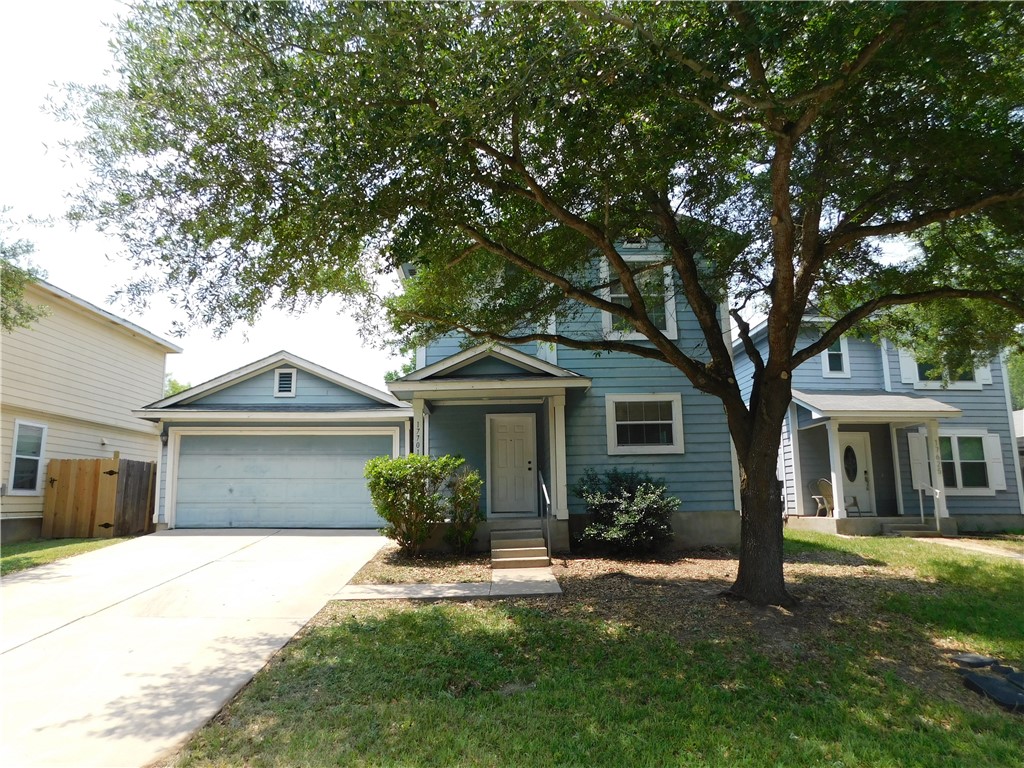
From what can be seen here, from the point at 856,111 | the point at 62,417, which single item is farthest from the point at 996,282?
the point at 62,417

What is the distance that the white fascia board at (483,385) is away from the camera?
1172cm

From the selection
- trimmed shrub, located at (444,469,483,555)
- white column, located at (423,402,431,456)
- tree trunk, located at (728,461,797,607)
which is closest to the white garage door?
white column, located at (423,402,431,456)

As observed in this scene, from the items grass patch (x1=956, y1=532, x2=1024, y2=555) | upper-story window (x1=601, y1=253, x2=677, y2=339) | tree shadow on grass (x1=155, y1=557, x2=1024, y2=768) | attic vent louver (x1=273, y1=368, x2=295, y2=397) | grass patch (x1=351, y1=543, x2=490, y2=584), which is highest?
upper-story window (x1=601, y1=253, x2=677, y2=339)

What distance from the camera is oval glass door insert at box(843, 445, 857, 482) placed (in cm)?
1639

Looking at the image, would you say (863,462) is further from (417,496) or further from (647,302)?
(417,496)

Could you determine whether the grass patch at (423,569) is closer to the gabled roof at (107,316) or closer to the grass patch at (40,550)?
the grass patch at (40,550)

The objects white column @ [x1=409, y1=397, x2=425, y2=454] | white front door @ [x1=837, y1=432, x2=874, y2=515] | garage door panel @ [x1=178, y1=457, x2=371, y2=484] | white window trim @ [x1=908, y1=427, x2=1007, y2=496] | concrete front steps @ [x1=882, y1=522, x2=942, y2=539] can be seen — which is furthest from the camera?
white window trim @ [x1=908, y1=427, x2=1007, y2=496]

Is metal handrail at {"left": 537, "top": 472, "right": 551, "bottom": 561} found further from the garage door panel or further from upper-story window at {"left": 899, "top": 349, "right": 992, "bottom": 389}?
upper-story window at {"left": 899, "top": 349, "right": 992, "bottom": 389}

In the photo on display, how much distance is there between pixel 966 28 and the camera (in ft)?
18.7

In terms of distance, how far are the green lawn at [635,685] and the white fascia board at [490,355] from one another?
189 inches

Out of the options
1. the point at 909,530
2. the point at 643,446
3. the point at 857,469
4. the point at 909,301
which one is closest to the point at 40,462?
the point at 643,446

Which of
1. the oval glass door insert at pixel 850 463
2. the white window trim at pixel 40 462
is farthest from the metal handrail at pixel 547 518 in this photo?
the white window trim at pixel 40 462

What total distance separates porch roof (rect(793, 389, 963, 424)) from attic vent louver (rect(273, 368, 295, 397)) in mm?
12479

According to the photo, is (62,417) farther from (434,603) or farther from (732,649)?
(732,649)
